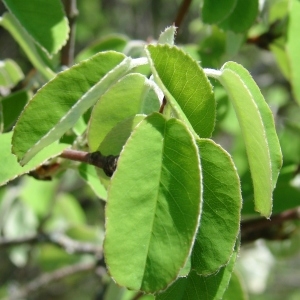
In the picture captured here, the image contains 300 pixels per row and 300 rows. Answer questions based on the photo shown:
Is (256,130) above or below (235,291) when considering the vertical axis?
above

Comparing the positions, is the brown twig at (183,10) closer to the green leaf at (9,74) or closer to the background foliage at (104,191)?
the background foliage at (104,191)

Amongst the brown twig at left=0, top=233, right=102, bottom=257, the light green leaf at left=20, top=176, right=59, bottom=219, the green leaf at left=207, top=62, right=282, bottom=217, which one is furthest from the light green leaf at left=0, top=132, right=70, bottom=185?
the light green leaf at left=20, top=176, right=59, bottom=219

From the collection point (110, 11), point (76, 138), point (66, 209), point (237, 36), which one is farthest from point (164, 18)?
point (76, 138)

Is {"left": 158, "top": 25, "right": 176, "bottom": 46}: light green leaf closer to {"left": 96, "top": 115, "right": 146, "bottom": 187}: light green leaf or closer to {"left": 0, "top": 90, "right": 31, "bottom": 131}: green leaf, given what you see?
{"left": 96, "top": 115, "right": 146, "bottom": 187}: light green leaf

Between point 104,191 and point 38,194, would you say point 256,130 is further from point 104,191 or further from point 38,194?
point 38,194

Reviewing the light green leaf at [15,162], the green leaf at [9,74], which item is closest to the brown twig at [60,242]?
the green leaf at [9,74]

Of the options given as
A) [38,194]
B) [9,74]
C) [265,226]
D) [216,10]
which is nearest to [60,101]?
[216,10]

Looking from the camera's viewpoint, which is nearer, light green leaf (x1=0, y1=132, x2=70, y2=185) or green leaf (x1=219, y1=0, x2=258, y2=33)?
light green leaf (x1=0, y1=132, x2=70, y2=185)
